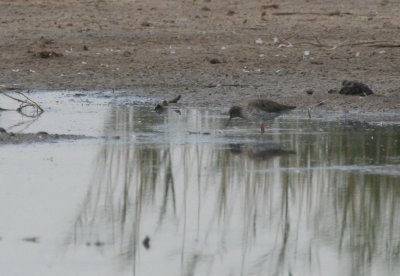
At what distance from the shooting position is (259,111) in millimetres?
11891

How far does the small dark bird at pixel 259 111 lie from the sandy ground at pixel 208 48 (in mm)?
1392

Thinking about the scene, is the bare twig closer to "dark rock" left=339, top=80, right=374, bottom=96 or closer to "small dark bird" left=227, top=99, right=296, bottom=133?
"small dark bird" left=227, top=99, right=296, bottom=133

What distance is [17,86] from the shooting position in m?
14.8

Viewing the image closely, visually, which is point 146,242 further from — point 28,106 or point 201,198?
point 28,106

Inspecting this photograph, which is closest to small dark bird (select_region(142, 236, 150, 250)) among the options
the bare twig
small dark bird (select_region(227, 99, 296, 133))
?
small dark bird (select_region(227, 99, 296, 133))

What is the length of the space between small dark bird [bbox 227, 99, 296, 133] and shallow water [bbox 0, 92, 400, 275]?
0.13 m

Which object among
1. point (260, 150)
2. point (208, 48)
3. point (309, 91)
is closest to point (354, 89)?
point (309, 91)

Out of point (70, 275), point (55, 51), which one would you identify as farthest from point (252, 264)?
point (55, 51)

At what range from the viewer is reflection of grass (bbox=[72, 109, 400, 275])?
25.6 feet

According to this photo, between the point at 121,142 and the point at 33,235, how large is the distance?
10.8ft

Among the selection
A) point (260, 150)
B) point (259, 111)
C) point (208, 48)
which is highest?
point (208, 48)

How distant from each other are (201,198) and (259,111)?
283cm

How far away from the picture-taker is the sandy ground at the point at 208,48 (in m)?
14.7

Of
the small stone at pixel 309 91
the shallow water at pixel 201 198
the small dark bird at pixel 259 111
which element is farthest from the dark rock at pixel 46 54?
the small dark bird at pixel 259 111
